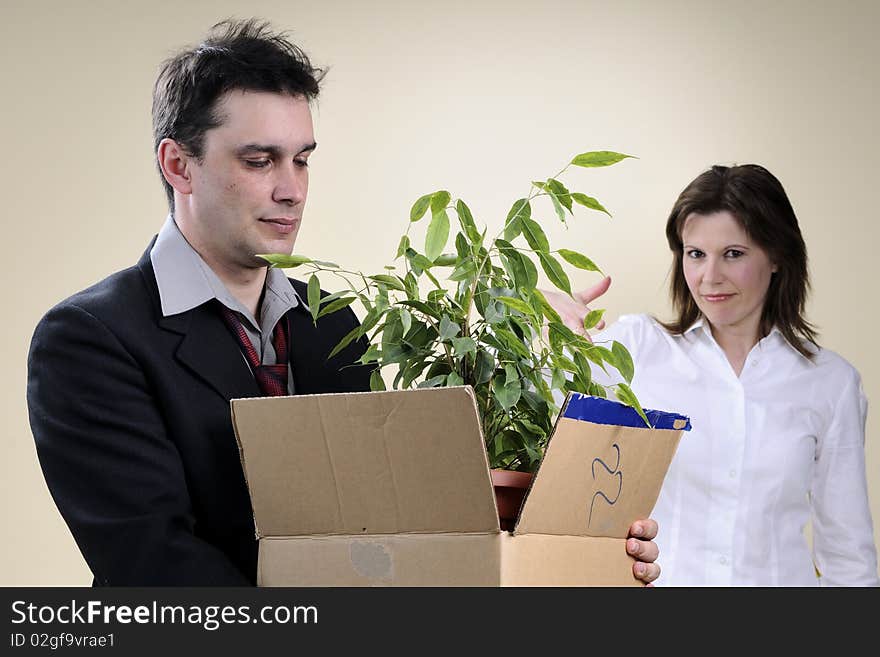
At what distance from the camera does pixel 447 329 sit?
107 centimetres

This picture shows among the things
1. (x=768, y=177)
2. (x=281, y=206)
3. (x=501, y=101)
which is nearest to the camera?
(x=281, y=206)

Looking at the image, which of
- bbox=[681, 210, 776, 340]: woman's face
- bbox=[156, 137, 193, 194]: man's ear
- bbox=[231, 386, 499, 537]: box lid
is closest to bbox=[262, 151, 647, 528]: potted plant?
bbox=[231, 386, 499, 537]: box lid

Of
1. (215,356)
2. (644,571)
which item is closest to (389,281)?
(215,356)

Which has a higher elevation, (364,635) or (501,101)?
(501,101)

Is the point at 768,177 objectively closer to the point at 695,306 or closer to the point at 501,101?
the point at 695,306

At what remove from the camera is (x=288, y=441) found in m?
1.04

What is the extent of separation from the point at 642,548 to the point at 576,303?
112cm

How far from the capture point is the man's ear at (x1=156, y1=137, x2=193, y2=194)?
1417mm

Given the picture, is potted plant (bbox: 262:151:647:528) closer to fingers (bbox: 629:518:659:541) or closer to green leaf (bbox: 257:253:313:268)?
green leaf (bbox: 257:253:313:268)

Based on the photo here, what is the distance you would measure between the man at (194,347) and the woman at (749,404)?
962 mm

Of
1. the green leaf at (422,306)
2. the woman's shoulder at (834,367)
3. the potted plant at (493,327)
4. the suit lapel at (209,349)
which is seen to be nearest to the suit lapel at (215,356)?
the suit lapel at (209,349)

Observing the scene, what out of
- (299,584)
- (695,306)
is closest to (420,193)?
(695,306)

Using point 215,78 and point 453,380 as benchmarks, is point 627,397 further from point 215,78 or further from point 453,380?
point 215,78

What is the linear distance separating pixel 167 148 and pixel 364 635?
0.77m
